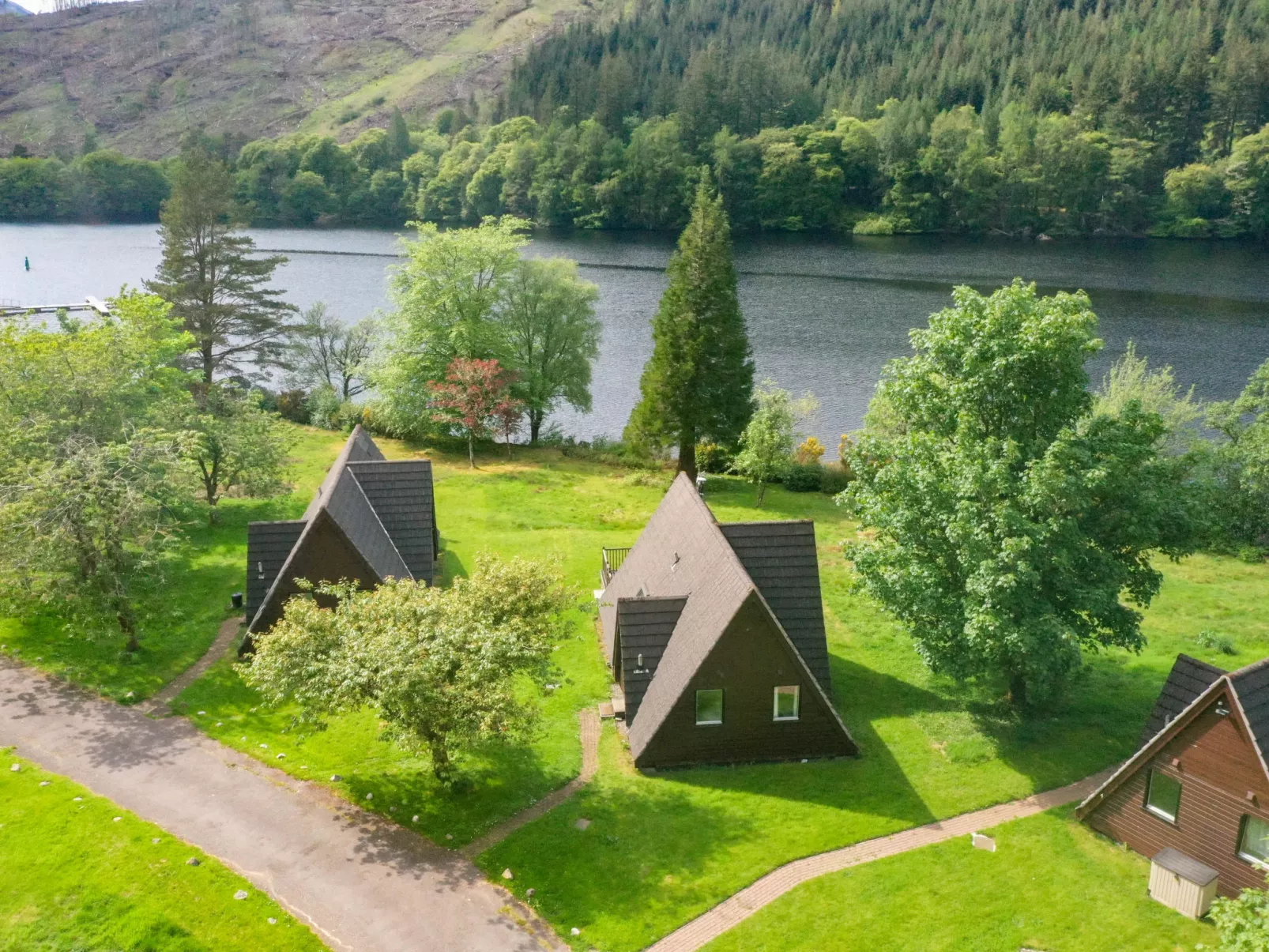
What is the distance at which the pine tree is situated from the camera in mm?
51750

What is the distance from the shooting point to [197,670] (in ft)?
98.5

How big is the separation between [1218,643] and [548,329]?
42.1m

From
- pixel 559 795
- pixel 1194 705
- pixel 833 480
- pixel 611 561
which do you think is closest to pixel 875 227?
pixel 833 480

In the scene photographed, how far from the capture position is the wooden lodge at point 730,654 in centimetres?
2523

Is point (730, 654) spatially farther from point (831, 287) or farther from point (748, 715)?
point (831, 287)

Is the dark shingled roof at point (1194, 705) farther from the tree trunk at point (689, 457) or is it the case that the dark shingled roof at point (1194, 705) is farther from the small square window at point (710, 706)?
the tree trunk at point (689, 457)

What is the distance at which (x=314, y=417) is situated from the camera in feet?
213

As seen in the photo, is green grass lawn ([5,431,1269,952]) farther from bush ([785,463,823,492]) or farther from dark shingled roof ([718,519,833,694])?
bush ([785,463,823,492])

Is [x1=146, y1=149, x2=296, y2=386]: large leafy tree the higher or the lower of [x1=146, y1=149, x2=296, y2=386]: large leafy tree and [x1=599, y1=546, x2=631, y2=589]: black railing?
the higher

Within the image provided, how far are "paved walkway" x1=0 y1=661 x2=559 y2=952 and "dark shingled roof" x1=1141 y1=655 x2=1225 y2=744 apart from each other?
51.4 feet

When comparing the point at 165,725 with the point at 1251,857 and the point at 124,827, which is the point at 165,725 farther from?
the point at 1251,857

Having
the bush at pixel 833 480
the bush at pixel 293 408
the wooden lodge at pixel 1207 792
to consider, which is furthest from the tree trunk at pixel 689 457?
the wooden lodge at pixel 1207 792

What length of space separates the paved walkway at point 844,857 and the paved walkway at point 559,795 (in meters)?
4.86

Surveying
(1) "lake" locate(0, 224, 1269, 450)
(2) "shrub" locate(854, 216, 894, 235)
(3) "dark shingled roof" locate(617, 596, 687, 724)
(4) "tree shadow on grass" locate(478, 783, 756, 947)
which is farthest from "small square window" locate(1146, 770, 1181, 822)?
(2) "shrub" locate(854, 216, 894, 235)
